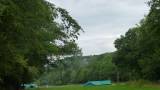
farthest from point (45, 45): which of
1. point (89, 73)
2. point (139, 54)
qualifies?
point (89, 73)

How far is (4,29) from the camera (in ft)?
74.5

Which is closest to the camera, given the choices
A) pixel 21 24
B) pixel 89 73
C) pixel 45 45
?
pixel 21 24

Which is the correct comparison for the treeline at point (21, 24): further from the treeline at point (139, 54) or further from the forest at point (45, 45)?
the treeline at point (139, 54)

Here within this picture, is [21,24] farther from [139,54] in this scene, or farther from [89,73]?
[89,73]

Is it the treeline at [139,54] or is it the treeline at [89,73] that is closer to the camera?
the treeline at [139,54]

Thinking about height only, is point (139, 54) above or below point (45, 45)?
above

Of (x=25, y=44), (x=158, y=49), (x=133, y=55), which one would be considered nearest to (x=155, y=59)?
(x=158, y=49)

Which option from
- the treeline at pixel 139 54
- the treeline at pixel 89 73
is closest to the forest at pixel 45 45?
→ the treeline at pixel 139 54

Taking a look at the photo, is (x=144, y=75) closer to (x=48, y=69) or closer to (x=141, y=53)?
(x=141, y=53)

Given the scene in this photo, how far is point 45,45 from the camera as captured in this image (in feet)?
117

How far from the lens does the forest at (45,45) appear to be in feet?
73.3

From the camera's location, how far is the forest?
2234 cm

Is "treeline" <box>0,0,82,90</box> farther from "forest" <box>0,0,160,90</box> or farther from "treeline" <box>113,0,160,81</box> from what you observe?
"treeline" <box>113,0,160,81</box>

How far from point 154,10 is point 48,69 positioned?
1510 centimetres
